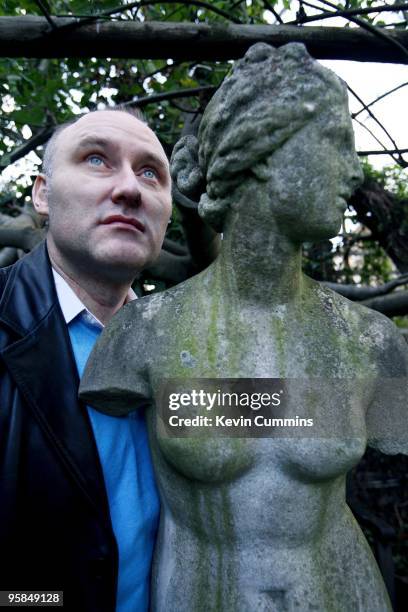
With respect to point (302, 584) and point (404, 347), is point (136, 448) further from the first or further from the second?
point (404, 347)

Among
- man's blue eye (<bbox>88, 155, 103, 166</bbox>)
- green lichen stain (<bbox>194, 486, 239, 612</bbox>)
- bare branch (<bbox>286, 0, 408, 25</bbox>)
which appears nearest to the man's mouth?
man's blue eye (<bbox>88, 155, 103, 166</bbox>)

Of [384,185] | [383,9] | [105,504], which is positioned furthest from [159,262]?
[384,185]

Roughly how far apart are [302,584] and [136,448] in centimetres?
52

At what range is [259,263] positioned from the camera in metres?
1.30

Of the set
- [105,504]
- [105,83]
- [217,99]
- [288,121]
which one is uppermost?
[105,83]

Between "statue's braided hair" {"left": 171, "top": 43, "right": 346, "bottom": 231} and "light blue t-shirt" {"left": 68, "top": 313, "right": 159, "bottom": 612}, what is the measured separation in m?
0.67

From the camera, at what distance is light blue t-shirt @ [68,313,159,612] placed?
1.42m

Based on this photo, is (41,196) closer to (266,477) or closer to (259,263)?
(259,263)

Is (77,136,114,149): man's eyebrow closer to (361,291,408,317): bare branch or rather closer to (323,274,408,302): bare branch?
(323,274,408,302): bare branch

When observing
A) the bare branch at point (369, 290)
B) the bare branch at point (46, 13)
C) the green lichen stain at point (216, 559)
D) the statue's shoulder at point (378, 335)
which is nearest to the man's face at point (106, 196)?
the bare branch at point (46, 13)

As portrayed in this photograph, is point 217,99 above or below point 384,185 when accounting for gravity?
below

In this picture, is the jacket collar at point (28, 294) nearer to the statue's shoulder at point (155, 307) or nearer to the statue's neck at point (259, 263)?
the statue's shoulder at point (155, 307)

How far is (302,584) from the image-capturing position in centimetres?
126

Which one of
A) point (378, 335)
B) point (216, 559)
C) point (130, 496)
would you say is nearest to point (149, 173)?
point (378, 335)
